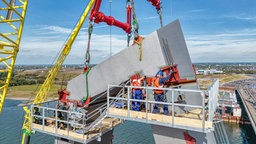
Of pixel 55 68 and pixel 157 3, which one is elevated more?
pixel 157 3

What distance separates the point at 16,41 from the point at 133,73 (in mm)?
8112

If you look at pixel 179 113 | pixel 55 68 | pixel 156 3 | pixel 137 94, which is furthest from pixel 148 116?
pixel 55 68

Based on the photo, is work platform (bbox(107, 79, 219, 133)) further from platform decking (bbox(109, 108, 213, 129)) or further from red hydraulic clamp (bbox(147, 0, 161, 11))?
red hydraulic clamp (bbox(147, 0, 161, 11))

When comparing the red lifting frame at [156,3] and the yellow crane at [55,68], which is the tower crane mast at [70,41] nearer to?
the yellow crane at [55,68]

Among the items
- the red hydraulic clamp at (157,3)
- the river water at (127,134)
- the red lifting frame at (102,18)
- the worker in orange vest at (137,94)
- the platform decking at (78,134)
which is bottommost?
the river water at (127,134)

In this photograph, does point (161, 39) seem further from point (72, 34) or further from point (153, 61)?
point (72, 34)

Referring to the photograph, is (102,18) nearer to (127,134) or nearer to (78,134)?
(78,134)

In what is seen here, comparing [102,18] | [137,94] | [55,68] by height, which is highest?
[102,18]

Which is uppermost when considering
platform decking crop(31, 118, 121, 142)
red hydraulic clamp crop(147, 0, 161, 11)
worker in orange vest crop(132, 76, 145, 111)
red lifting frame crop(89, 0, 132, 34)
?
red hydraulic clamp crop(147, 0, 161, 11)

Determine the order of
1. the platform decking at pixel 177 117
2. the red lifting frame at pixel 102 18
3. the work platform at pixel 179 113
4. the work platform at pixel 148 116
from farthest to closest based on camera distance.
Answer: the red lifting frame at pixel 102 18 < the platform decking at pixel 177 117 < the work platform at pixel 148 116 < the work platform at pixel 179 113

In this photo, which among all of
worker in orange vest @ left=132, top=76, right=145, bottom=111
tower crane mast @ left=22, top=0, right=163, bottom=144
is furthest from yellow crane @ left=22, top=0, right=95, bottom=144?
worker in orange vest @ left=132, top=76, right=145, bottom=111

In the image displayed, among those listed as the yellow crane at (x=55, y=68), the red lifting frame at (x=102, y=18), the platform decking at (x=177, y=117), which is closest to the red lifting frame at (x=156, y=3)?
the red lifting frame at (x=102, y=18)

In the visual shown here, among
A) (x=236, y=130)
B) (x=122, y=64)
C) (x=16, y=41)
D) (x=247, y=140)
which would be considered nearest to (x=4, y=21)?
(x=16, y=41)

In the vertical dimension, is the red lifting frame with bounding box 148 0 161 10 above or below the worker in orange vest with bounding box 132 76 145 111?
above
